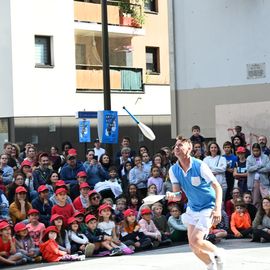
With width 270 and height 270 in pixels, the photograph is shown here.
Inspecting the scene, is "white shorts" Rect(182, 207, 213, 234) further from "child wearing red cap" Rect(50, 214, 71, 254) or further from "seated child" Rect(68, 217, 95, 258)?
"child wearing red cap" Rect(50, 214, 71, 254)

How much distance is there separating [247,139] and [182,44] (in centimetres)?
388

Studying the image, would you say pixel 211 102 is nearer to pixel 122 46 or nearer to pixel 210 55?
pixel 210 55

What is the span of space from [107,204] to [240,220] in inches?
110

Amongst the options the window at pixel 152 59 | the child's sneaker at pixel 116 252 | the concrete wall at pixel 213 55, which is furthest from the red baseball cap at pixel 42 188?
the window at pixel 152 59

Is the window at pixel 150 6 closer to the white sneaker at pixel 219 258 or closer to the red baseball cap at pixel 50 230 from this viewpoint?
the red baseball cap at pixel 50 230

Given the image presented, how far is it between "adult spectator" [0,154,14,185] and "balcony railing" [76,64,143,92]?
52.7ft

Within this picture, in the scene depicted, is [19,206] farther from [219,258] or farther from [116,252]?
[219,258]

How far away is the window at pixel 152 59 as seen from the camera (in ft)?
119

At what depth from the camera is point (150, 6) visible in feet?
118

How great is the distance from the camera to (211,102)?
74.8 ft

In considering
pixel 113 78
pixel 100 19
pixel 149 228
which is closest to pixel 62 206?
pixel 149 228

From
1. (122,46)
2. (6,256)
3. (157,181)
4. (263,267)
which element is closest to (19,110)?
(122,46)

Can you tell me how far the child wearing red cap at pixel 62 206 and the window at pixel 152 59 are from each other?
21.6 meters

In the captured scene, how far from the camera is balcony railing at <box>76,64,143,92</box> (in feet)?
107
